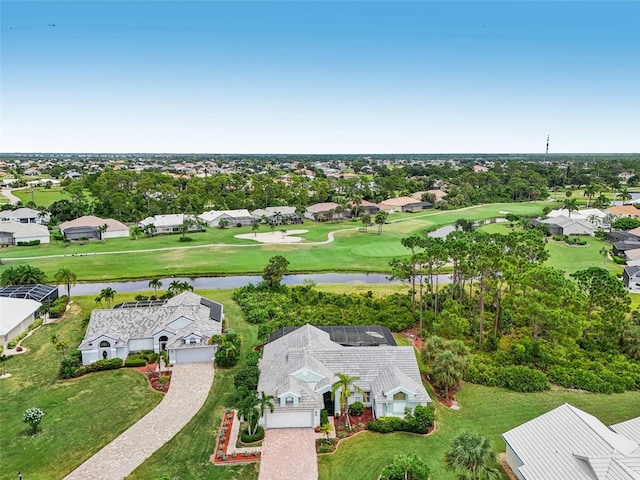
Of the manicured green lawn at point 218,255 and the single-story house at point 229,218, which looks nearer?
the manicured green lawn at point 218,255

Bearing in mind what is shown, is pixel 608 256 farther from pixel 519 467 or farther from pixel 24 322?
pixel 24 322

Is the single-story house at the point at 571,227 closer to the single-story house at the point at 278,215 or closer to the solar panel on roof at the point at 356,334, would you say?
the single-story house at the point at 278,215

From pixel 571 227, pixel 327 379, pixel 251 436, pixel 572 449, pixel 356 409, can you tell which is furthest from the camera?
pixel 571 227

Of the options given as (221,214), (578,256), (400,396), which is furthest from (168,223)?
(400,396)

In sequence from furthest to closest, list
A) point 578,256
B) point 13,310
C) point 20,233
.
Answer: point 20,233, point 578,256, point 13,310

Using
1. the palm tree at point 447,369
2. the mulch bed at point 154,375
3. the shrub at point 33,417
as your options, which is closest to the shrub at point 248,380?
the mulch bed at point 154,375

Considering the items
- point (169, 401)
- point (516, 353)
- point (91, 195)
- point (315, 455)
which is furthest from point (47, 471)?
point (91, 195)

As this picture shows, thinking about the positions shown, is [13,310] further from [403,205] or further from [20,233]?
[403,205]
